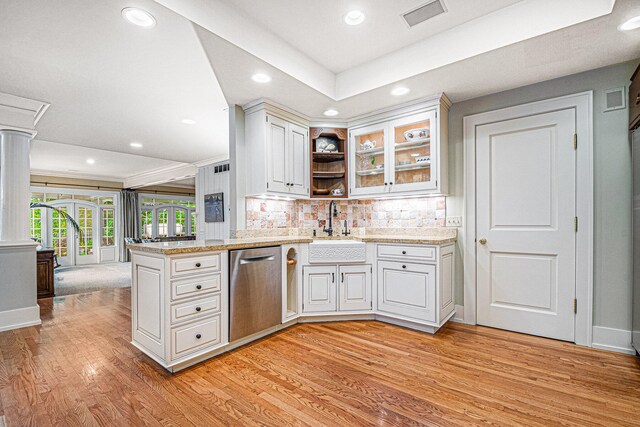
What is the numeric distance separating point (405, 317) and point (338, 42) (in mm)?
2618

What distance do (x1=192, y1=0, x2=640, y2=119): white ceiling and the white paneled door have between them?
0.41 metres

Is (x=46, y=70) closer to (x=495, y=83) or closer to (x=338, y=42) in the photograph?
(x=338, y=42)

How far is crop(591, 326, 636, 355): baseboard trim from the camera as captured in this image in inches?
93.9

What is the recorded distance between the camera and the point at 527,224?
2803 mm

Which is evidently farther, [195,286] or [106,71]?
[106,71]

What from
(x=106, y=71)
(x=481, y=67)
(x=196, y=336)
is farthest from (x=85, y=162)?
(x=481, y=67)

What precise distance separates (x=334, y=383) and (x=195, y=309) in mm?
1143

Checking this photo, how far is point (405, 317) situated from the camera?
9.57 ft

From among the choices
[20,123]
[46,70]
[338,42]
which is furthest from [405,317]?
[20,123]

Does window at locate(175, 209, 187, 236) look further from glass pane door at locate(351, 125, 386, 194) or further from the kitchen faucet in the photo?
glass pane door at locate(351, 125, 386, 194)

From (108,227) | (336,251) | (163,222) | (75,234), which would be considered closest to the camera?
(336,251)

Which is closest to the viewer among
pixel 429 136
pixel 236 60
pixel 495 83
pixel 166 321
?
pixel 166 321

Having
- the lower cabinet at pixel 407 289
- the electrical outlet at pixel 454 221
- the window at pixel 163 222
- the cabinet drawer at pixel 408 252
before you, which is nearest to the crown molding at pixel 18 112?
the cabinet drawer at pixel 408 252

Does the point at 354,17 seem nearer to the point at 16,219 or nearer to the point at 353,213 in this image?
the point at 353,213
